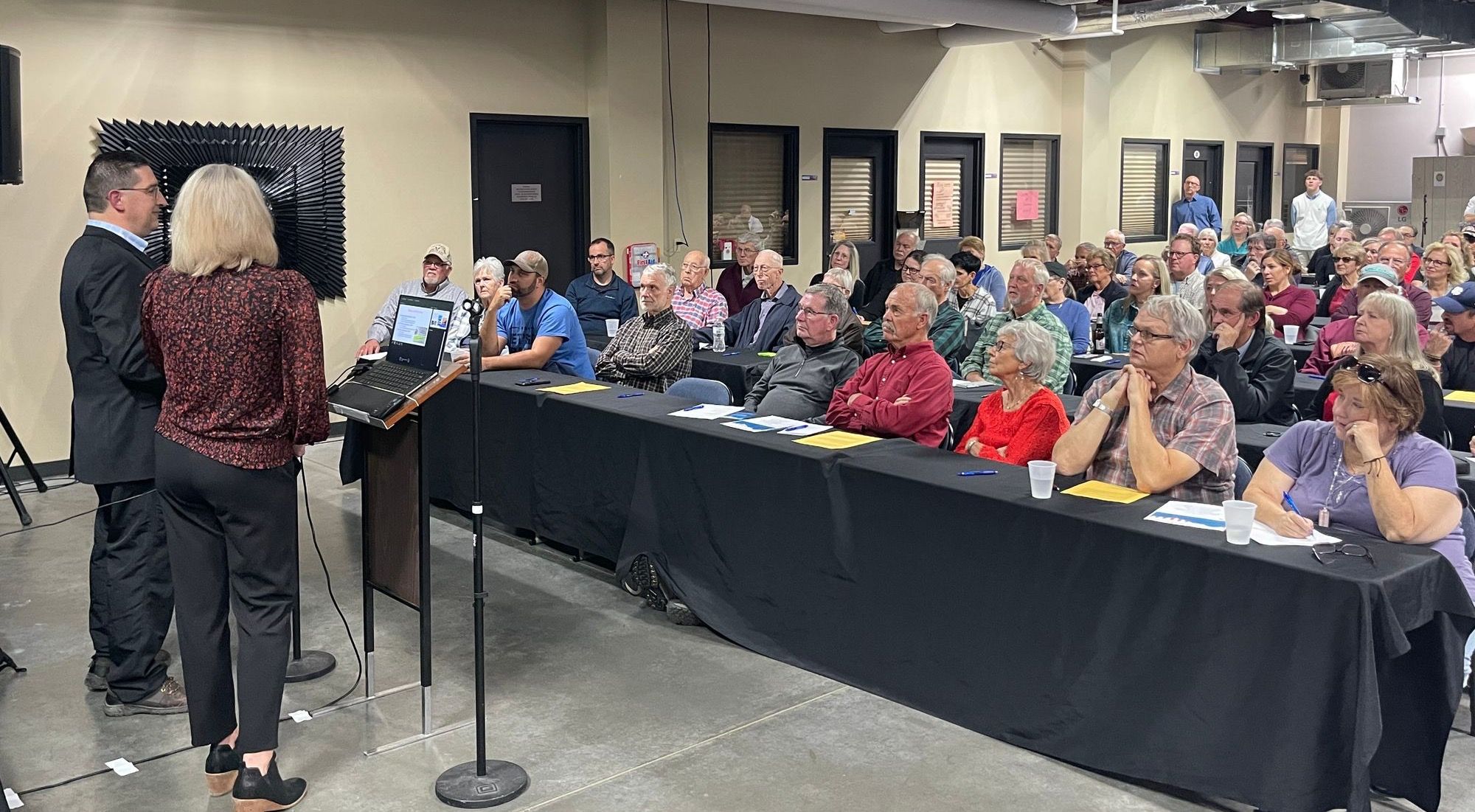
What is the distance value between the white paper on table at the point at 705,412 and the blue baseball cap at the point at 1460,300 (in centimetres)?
304

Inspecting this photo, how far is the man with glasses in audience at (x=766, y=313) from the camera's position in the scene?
756 centimetres

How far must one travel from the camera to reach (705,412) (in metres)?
4.62

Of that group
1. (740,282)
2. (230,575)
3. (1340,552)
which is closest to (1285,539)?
(1340,552)

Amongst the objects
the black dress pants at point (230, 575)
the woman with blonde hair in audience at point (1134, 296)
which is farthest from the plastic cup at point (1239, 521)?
the woman with blonde hair in audience at point (1134, 296)

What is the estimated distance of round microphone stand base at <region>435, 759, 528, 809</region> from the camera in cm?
313

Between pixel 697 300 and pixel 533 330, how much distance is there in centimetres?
225

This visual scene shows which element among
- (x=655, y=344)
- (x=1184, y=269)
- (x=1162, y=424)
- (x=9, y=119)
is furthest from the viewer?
(x=1184, y=269)

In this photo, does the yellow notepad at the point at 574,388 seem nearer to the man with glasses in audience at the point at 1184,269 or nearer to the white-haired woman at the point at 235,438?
the white-haired woman at the point at 235,438

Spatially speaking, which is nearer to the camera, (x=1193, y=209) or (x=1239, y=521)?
(x=1239, y=521)

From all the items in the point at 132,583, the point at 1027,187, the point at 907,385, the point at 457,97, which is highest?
the point at 457,97

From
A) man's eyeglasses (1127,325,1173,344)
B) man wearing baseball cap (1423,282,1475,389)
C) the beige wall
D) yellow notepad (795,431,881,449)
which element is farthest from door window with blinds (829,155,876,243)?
man's eyeglasses (1127,325,1173,344)

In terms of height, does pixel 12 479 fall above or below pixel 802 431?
below

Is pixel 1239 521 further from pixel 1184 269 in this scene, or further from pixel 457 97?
pixel 457 97

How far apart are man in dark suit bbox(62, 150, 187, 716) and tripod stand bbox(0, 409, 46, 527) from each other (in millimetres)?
2261
